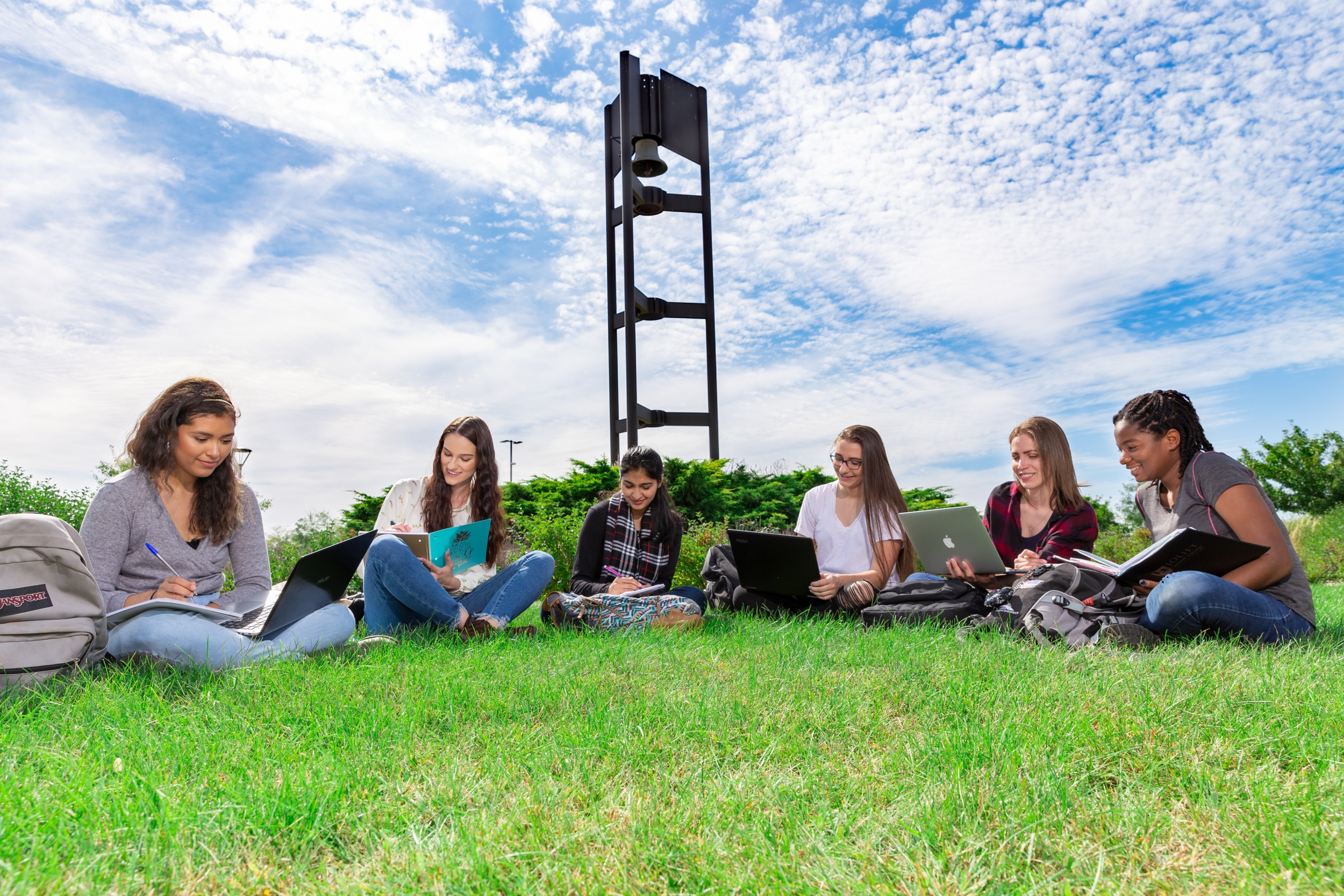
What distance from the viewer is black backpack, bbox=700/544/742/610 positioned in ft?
19.6

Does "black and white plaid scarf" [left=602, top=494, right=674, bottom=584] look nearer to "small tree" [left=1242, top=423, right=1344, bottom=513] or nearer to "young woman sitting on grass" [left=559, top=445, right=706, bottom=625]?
"young woman sitting on grass" [left=559, top=445, right=706, bottom=625]

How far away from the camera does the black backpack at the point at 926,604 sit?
15.9ft

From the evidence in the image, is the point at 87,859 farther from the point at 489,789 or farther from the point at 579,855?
the point at 579,855

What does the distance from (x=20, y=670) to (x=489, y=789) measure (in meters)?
2.29

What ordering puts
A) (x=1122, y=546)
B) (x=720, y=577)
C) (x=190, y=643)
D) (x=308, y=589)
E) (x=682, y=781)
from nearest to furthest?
(x=682, y=781), (x=190, y=643), (x=308, y=589), (x=720, y=577), (x=1122, y=546)

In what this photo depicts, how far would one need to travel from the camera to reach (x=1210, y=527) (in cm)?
412

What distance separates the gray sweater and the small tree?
93.6 ft

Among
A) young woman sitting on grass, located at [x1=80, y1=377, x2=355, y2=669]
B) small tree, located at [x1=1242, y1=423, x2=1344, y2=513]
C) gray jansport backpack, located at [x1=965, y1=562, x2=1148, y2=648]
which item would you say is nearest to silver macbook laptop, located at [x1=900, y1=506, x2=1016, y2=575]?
gray jansport backpack, located at [x1=965, y1=562, x2=1148, y2=648]

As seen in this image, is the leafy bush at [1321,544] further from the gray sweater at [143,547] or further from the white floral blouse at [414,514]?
the gray sweater at [143,547]

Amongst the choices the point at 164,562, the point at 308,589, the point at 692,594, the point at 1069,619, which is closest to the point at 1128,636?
the point at 1069,619

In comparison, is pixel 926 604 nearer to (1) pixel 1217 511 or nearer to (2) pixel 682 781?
(1) pixel 1217 511

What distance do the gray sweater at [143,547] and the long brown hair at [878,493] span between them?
3.81 meters

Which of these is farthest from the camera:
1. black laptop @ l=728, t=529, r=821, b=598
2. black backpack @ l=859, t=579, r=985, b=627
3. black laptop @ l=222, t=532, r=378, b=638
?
black laptop @ l=728, t=529, r=821, b=598

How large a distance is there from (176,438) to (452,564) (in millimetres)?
1642
